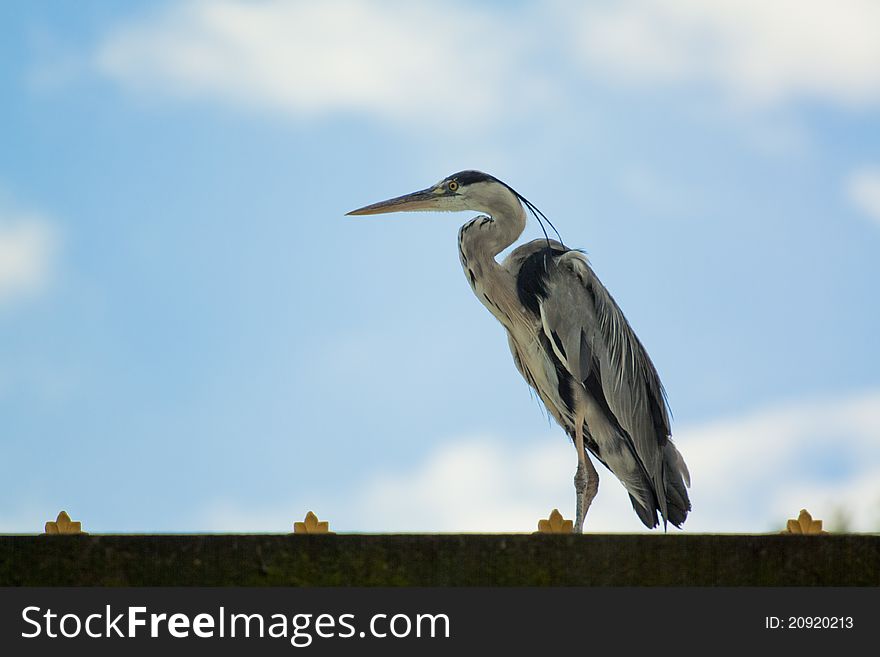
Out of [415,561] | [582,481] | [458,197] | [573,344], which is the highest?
[458,197]

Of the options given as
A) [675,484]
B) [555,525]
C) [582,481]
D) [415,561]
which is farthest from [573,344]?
[415,561]

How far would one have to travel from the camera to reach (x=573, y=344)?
21.5ft

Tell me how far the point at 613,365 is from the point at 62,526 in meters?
3.37

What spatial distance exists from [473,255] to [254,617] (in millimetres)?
3123

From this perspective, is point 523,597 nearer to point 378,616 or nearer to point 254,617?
point 378,616

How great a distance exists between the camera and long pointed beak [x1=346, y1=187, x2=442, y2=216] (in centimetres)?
696

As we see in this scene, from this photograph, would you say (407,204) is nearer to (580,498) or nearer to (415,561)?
(580,498)

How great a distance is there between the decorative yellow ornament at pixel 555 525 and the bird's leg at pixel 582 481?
1058 mm

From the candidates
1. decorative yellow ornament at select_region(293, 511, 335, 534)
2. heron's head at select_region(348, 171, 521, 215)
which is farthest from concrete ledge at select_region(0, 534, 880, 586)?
heron's head at select_region(348, 171, 521, 215)

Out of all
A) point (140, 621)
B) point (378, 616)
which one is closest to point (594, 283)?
point (378, 616)

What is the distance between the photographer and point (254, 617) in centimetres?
429

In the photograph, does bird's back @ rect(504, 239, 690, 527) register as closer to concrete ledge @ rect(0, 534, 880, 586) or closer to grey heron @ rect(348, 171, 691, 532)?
grey heron @ rect(348, 171, 691, 532)

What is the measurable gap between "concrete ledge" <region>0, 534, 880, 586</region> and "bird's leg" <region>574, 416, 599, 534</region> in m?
1.65

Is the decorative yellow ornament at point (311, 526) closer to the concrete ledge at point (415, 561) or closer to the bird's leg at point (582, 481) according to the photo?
the concrete ledge at point (415, 561)
